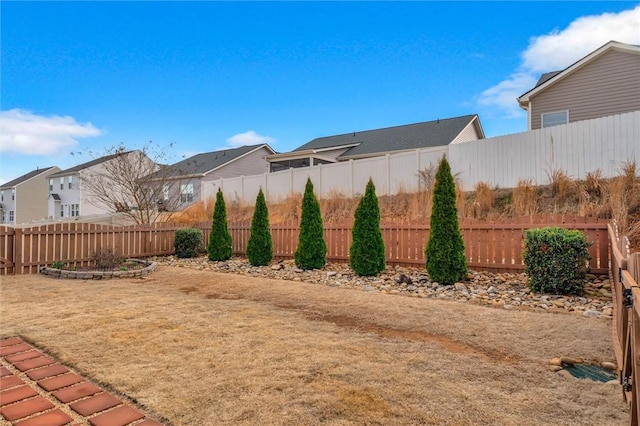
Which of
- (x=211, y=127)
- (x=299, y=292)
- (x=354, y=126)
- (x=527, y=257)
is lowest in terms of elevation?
(x=299, y=292)

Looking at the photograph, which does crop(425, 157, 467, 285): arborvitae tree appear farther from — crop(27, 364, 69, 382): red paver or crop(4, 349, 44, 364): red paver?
crop(4, 349, 44, 364): red paver

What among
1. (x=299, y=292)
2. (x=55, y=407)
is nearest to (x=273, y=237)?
(x=299, y=292)

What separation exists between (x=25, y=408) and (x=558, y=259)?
20.3ft

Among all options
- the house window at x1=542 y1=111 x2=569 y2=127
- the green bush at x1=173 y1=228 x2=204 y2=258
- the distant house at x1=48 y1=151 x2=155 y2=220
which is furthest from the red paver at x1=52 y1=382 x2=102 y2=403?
the distant house at x1=48 y1=151 x2=155 y2=220

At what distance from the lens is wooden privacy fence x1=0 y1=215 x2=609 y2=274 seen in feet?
21.5

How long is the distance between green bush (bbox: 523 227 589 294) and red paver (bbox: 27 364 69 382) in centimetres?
592

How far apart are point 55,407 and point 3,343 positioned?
175cm

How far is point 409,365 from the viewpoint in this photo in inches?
111

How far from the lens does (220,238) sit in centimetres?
1039

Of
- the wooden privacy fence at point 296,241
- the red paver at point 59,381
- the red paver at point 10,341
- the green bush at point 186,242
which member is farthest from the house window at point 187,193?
the red paver at point 59,381

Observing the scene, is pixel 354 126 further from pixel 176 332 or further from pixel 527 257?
pixel 176 332

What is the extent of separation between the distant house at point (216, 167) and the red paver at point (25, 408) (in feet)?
69.1

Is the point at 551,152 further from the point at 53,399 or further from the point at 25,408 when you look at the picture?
the point at 25,408

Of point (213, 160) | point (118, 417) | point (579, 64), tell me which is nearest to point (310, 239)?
point (118, 417)
